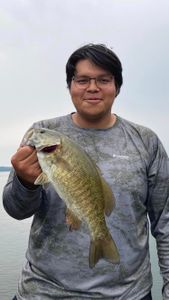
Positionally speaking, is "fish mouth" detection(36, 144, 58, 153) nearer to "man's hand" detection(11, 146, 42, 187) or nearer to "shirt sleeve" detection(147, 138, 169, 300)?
"man's hand" detection(11, 146, 42, 187)

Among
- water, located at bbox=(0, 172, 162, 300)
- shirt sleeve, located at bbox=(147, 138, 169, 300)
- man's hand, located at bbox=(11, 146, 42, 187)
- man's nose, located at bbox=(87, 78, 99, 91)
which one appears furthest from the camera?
water, located at bbox=(0, 172, 162, 300)

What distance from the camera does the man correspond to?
4.16 m

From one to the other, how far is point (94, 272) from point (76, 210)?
31.1 inches

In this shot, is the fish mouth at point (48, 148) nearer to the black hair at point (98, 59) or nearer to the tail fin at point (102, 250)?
the tail fin at point (102, 250)

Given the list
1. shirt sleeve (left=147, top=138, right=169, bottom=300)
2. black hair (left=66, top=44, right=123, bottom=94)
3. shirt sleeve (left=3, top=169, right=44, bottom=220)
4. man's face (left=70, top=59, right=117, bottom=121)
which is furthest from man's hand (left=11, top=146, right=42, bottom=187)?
shirt sleeve (left=147, top=138, right=169, bottom=300)

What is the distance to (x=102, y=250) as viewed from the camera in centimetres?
386

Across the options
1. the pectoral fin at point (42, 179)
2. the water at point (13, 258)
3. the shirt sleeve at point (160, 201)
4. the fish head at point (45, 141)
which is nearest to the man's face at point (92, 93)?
the shirt sleeve at point (160, 201)

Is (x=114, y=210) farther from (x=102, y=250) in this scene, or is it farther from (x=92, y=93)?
(x=92, y=93)

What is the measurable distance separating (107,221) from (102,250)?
0.39 meters

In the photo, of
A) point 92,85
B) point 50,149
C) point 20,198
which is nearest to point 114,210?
point 20,198

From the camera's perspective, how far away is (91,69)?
14.4 feet

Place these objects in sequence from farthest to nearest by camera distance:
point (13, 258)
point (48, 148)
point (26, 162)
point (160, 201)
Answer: point (13, 258)
point (160, 201)
point (26, 162)
point (48, 148)

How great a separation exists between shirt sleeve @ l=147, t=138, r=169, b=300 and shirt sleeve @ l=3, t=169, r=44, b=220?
1.08m

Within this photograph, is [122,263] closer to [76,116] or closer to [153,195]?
[153,195]
